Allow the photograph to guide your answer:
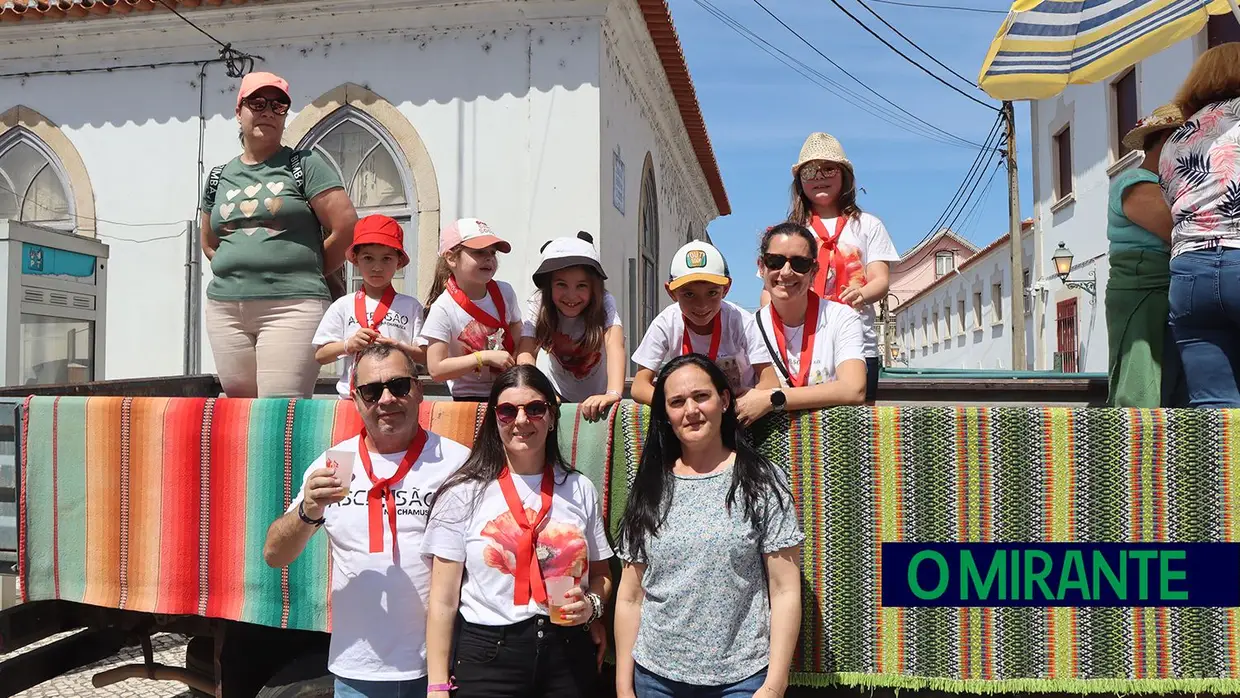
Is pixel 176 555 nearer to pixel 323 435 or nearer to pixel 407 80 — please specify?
pixel 323 435

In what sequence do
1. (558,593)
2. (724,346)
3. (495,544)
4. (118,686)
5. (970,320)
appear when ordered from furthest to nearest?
1. (970,320)
2. (118,686)
3. (724,346)
4. (495,544)
5. (558,593)

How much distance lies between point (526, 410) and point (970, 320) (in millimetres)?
32345

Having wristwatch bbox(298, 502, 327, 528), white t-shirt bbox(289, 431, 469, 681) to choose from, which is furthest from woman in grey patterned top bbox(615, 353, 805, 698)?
wristwatch bbox(298, 502, 327, 528)

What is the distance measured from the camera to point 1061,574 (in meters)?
2.46

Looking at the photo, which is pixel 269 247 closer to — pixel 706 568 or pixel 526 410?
pixel 526 410

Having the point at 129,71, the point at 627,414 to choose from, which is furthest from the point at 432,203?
the point at 627,414

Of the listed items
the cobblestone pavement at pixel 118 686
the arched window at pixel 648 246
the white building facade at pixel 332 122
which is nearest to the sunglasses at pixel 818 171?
the white building facade at pixel 332 122

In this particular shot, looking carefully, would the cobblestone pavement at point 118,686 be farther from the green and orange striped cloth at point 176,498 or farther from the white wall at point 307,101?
the white wall at point 307,101

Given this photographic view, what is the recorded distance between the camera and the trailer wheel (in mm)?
2893

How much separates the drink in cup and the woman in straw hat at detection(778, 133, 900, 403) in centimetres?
206

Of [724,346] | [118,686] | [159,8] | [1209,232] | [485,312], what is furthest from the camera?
[159,8]

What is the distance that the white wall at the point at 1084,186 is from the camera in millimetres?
12766

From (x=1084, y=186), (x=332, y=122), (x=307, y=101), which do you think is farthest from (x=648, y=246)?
(x=1084, y=186)

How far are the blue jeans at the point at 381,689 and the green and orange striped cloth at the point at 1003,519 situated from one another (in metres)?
1.15
